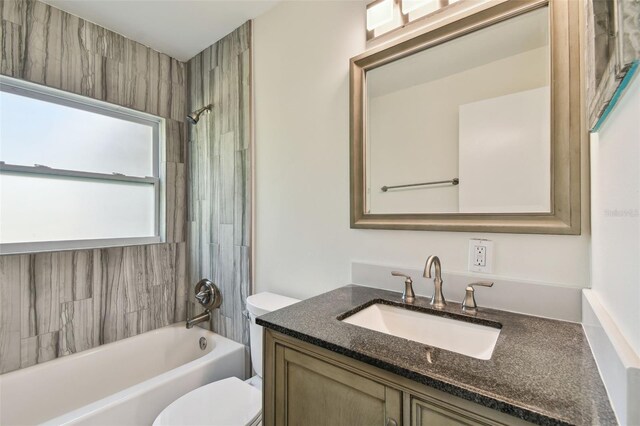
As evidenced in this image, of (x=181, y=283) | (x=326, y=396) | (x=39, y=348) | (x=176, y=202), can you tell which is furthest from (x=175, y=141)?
(x=326, y=396)

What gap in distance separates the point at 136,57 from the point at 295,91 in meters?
1.32

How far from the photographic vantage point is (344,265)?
4.71ft

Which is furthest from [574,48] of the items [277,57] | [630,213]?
[277,57]

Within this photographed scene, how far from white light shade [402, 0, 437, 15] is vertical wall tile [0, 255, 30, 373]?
90.3 inches

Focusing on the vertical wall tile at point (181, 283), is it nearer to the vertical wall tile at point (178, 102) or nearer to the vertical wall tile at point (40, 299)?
the vertical wall tile at point (40, 299)

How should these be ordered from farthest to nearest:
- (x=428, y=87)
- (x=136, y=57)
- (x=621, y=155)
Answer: (x=136, y=57)
(x=428, y=87)
(x=621, y=155)

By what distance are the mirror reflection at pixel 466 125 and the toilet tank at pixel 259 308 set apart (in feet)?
2.25

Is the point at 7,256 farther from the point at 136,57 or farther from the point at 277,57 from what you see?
the point at 277,57

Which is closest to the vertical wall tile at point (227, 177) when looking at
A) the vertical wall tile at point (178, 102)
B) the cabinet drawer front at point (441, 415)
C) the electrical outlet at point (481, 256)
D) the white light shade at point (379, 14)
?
the vertical wall tile at point (178, 102)

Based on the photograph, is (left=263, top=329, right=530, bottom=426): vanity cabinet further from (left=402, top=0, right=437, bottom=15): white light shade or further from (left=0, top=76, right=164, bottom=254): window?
(left=0, top=76, right=164, bottom=254): window

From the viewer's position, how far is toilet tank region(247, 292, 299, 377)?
1.51m

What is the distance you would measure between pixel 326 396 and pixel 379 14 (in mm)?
1491

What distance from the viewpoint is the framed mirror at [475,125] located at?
0.93 m

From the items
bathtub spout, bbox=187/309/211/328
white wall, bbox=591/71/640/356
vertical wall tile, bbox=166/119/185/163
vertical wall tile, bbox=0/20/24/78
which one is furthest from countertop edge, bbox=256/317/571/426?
vertical wall tile, bbox=0/20/24/78
